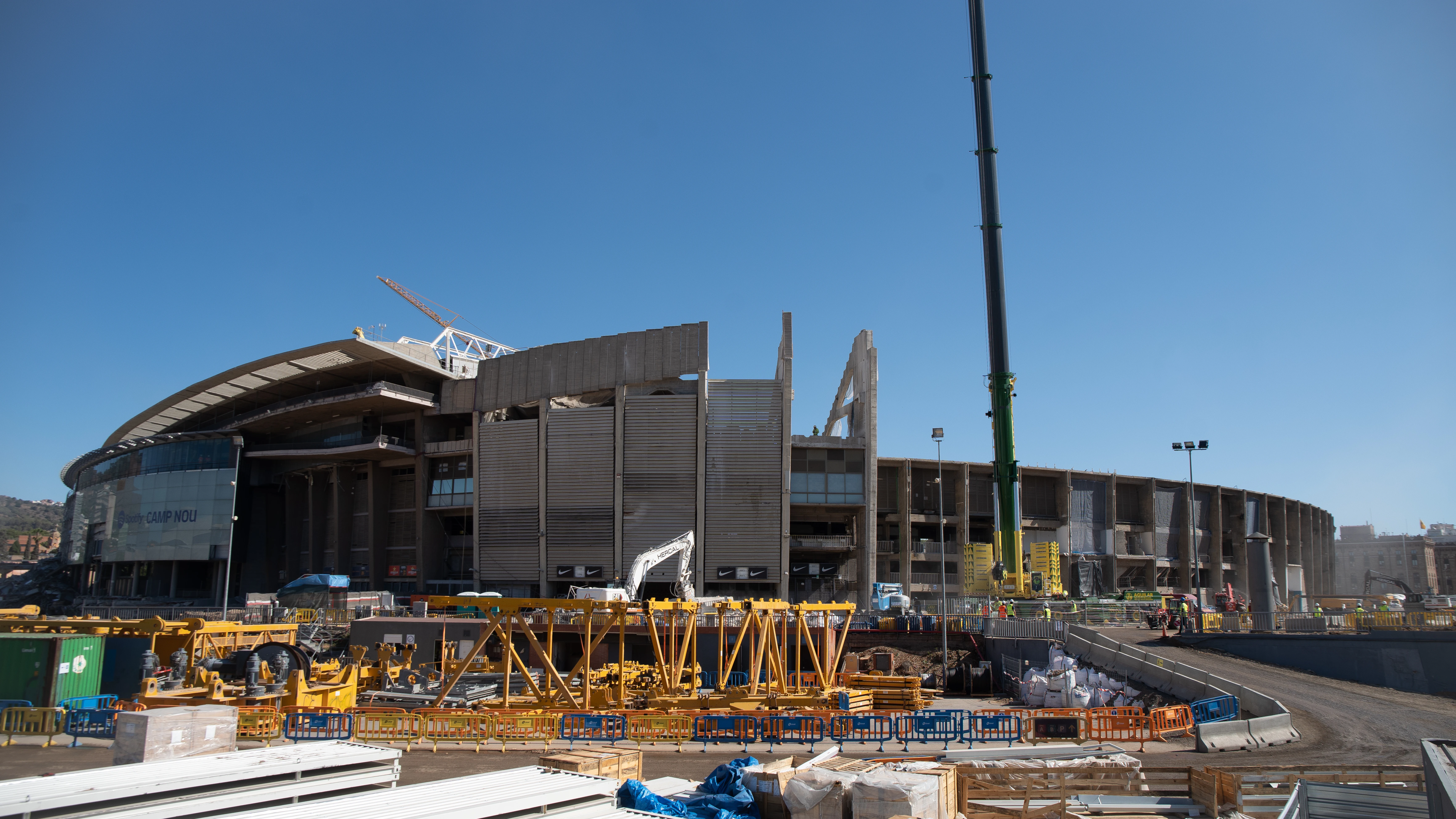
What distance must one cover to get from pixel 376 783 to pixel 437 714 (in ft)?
33.9

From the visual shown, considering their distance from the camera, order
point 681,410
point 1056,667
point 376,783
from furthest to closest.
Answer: point 681,410 → point 1056,667 → point 376,783

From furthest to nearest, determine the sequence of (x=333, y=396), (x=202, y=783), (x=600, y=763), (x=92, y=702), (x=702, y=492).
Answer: (x=333, y=396) < (x=702, y=492) < (x=92, y=702) < (x=600, y=763) < (x=202, y=783)

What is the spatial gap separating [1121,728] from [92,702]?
29626 millimetres

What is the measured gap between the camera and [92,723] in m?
22.2

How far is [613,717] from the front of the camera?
2230 centimetres

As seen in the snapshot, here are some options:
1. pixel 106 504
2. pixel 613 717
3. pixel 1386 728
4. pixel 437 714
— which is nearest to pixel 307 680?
pixel 437 714

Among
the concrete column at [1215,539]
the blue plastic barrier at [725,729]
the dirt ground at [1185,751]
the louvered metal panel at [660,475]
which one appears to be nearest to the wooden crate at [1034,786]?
the dirt ground at [1185,751]

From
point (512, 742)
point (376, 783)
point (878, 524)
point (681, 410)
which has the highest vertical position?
point (681, 410)

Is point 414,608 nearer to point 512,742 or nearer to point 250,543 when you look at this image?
point 512,742

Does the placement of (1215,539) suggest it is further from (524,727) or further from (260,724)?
(260,724)

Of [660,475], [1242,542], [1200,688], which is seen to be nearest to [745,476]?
[660,475]

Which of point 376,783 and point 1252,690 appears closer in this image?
point 376,783

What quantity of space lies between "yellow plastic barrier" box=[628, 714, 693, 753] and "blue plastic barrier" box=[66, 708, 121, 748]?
507 inches

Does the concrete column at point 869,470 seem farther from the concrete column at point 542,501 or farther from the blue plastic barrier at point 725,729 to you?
the blue plastic barrier at point 725,729
